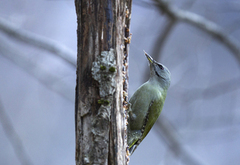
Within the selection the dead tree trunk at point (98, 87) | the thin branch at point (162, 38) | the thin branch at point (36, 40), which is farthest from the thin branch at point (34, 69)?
the dead tree trunk at point (98, 87)

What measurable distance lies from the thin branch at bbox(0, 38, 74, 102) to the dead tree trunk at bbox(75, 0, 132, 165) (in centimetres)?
363

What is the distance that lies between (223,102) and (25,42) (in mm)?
4723

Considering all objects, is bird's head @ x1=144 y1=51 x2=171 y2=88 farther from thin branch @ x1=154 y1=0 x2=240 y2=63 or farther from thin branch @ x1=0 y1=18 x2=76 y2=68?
thin branch @ x1=0 y1=18 x2=76 y2=68

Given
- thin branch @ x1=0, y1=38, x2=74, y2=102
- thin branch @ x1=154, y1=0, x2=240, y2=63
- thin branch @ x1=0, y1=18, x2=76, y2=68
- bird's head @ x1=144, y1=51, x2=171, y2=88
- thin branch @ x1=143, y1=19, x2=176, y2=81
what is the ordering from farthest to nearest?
thin branch @ x1=0, y1=38, x2=74, y2=102 → thin branch @ x1=143, y1=19, x2=176, y2=81 → thin branch @ x1=154, y1=0, x2=240, y2=63 → thin branch @ x1=0, y1=18, x2=76, y2=68 → bird's head @ x1=144, y1=51, x2=171, y2=88

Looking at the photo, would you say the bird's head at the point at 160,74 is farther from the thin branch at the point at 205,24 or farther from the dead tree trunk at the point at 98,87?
the thin branch at the point at 205,24

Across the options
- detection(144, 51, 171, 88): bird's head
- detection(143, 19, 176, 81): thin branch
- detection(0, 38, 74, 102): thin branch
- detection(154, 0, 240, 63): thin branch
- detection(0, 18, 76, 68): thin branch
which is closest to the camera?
detection(144, 51, 171, 88): bird's head

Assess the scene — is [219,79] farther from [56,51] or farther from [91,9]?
[91,9]

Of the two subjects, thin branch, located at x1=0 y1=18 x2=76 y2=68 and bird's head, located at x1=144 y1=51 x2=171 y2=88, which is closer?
bird's head, located at x1=144 y1=51 x2=171 y2=88

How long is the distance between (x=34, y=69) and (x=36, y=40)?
2.52 feet

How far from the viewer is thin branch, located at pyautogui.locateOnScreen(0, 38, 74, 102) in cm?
527

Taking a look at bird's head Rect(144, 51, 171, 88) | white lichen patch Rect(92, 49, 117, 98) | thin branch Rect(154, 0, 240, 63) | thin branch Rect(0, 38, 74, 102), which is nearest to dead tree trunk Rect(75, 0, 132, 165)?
white lichen patch Rect(92, 49, 117, 98)

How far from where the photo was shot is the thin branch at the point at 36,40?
4.80 m

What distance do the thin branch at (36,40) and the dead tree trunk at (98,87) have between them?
3.10 m

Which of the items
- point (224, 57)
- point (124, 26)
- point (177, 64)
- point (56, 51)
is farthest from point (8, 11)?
point (224, 57)
